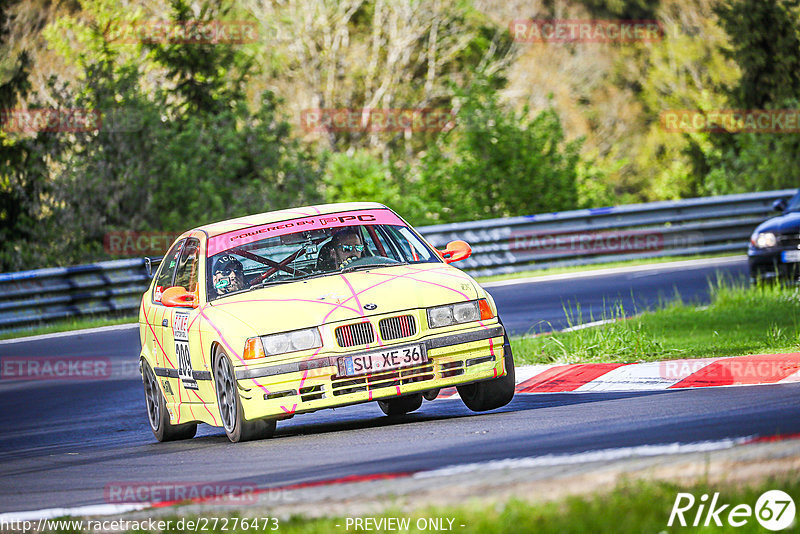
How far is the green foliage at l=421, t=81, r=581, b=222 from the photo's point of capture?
97.8ft

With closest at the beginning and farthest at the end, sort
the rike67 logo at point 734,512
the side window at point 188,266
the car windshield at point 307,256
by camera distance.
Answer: the rike67 logo at point 734,512
the car windshield at point 307,256
the side window at point 188,266

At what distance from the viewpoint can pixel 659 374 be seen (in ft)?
31.9

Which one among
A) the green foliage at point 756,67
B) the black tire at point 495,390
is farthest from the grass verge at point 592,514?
the green foliage at point 756,67

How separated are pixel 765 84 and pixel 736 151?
1824 millimetres

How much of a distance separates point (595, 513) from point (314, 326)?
12.4 feet

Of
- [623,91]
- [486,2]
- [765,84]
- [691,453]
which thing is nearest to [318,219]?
[691,453]

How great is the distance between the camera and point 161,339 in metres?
9.88

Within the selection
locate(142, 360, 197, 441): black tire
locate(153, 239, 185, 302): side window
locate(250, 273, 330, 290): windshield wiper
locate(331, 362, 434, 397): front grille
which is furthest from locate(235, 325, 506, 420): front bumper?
locate(153, 239, 185, 302): side window

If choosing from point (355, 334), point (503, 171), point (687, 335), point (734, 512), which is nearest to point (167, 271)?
point (355, 334)

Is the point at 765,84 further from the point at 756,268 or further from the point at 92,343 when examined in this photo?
the point at 92,343

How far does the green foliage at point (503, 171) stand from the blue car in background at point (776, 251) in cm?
1389

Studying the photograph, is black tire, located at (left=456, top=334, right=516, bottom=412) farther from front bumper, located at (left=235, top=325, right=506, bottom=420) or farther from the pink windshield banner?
the pink windshield banner

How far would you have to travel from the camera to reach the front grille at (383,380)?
816 cm

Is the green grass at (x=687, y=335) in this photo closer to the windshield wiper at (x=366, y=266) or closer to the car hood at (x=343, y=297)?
the windshield wiper at (x=366, y=266)
